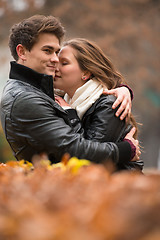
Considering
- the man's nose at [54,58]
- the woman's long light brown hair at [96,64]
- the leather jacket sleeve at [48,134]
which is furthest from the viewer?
the woman's long light brown hair at [96,64]

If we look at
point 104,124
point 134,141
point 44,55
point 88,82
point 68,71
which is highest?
point 44,55

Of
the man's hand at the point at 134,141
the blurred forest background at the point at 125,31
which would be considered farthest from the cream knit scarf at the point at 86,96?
the blurred forest background at the point at 125,31

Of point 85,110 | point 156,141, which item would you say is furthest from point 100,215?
point 156,141

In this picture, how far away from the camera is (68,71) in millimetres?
2863

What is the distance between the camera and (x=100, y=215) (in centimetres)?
79

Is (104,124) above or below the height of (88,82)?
below

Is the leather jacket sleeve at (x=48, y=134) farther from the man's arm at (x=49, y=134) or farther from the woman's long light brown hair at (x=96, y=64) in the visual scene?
the woman's long light brown hair at (x=96, y=64)

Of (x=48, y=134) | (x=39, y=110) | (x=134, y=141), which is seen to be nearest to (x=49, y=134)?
(x=48, y=134)

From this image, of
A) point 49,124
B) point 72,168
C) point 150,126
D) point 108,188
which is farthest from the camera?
point 150,126

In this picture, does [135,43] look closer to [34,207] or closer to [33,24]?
[33,24]

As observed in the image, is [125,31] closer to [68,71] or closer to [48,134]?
[68,71]

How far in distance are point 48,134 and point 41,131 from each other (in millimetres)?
51

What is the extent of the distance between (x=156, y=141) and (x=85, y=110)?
10334 mm

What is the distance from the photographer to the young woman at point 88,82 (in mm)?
2537
